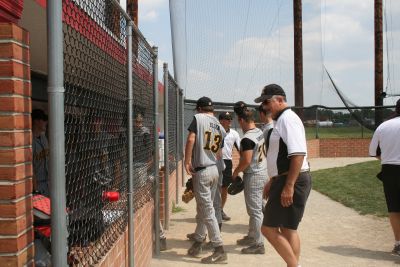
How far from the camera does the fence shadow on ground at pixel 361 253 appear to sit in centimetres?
579

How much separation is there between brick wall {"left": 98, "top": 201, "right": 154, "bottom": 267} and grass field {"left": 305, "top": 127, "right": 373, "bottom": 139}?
17.4 meters

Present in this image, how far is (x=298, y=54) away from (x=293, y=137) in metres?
20.2

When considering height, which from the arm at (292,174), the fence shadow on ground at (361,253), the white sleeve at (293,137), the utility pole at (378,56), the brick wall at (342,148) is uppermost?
→ the utility pole at (378,56)

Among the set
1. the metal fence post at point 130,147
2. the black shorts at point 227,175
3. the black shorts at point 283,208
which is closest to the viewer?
the metal fence post at point 130,147

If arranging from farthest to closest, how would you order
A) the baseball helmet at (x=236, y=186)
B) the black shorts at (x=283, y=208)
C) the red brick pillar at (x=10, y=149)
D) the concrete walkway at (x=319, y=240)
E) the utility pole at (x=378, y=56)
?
the utility pole at (x=378, y=56)
the baseball helmet at (x=236, y=186)
the concrete walkway at (x=319, y=240)
the black shorts at (x=283, y=208)
the red brick pillar at (x=10, y=149)

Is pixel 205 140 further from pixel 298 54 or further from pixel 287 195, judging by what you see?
pixel 298 54

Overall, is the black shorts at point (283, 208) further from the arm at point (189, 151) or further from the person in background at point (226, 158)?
the person in background at point (226, 158)

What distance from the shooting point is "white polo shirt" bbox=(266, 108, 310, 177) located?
434 cm

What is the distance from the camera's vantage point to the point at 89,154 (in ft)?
9.50

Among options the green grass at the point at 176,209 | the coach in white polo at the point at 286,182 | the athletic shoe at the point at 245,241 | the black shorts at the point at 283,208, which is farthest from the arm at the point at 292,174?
the green grass at the point at 176,209

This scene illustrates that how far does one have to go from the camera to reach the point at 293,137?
4.36m

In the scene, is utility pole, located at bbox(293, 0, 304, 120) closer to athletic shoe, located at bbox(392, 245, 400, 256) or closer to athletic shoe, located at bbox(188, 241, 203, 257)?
athletic shoe, located at bbox(392, 245, 400, 256)

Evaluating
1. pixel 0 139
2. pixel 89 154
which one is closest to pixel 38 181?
pixel 89 154

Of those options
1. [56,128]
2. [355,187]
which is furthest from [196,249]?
[355,187]
